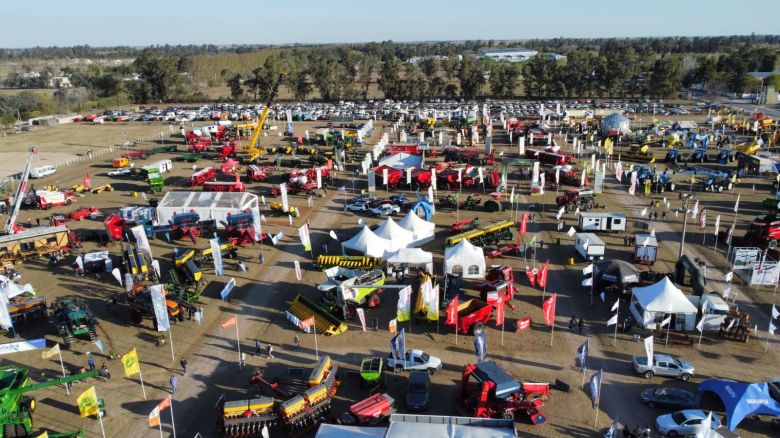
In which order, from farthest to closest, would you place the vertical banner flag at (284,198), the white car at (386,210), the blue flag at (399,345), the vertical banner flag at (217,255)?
the white car at (386,210), the vertical banner flag at (284,198), the vertical banner flag at (217,255), the blue flag at (399,345)

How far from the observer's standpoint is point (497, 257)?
25250 millimetres

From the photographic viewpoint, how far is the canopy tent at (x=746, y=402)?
45.2 ft

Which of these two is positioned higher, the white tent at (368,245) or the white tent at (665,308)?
the white tent at (368,245)

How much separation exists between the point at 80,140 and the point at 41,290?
144 feet

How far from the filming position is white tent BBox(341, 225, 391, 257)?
24094mm

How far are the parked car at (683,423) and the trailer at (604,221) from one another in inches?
581

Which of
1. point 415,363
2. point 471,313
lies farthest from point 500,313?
point 415,363

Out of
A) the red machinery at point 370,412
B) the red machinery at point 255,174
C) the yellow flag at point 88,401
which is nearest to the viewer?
the red machinery at point 370,412

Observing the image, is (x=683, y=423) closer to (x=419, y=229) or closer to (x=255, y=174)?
(x=419, y=229)

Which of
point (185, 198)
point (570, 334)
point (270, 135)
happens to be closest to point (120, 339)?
point (185, 198)

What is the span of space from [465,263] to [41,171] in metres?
37.7

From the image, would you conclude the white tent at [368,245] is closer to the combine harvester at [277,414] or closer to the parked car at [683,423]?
the combine harvester at [277,414]

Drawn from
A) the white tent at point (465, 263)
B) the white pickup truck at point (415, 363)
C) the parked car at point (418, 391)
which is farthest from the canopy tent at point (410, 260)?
the parked car at point (418, 391)

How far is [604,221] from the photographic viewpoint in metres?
27.7
